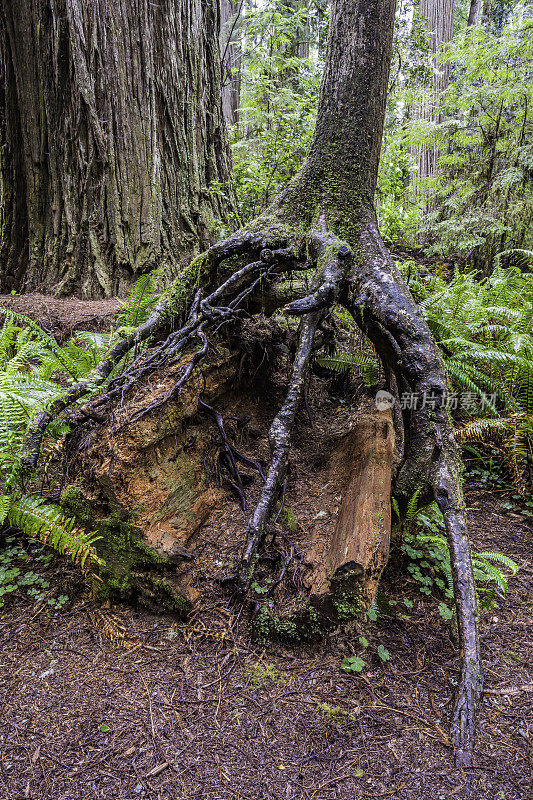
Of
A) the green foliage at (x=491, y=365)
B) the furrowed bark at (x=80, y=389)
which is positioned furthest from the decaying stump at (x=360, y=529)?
the furrowed bark at (x=80, y=389)

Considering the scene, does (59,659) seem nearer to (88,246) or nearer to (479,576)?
(479,576)

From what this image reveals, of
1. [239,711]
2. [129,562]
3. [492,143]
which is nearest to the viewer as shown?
[239,711]

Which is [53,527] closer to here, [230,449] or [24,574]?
[24,574]

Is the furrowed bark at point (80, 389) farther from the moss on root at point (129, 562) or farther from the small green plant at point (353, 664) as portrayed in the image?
the small green plant at point (353, 664)

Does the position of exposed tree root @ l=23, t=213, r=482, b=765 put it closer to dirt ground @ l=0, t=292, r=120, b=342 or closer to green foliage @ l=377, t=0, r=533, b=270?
dirt ground @ l=0, t=292, r=120, b=342

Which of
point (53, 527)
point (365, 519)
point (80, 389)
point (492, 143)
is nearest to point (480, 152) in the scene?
point (492, 143)

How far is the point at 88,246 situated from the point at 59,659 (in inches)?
173

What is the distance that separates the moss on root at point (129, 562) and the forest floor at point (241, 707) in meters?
0.11

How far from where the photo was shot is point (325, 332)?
11.8ft

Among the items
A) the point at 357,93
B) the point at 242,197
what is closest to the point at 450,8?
the point at 242,197

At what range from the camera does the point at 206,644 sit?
2.09 meters

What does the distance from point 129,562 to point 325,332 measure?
2.32 meters

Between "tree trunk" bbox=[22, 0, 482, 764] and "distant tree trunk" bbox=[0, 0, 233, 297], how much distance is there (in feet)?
7.66

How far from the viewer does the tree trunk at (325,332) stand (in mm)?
2178
